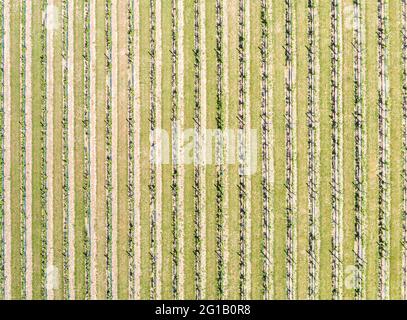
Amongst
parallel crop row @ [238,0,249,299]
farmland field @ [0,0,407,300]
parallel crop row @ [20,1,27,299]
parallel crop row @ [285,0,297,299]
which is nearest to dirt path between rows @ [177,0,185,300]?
farmland field @ [0,0,407,300]

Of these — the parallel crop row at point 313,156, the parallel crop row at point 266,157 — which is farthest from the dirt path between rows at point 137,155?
the parallel crop row at point 313,156

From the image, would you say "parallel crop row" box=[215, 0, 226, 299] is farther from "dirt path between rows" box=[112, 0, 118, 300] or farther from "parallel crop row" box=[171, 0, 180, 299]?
"dirt path between rows" box=[112, 0, 118, 300]

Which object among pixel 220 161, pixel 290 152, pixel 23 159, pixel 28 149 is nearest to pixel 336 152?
pixel 290 152

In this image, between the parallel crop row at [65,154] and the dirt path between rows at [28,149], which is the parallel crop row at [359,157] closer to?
the parallel crop row at [65,154]
